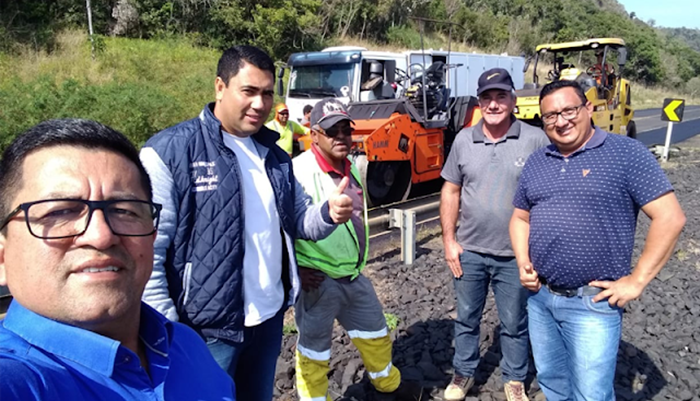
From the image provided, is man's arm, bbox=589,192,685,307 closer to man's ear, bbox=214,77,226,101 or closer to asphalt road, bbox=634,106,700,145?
man's ear, bbox=214,77,226,101

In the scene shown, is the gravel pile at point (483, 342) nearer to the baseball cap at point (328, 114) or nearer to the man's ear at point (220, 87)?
the baseball cap at point (328, 114)

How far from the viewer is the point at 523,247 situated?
9.37ft

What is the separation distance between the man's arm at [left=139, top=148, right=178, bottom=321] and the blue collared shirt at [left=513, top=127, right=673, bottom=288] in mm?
1826

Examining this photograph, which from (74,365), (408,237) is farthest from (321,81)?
(74,365)

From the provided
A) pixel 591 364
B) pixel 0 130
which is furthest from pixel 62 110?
pixel 591 364

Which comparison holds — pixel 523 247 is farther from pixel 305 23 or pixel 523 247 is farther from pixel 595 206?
pixel 305 23

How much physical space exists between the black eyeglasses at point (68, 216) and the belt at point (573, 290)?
2179mm

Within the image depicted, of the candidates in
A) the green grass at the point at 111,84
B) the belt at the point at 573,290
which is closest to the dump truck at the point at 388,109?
the green grass at the point at 111,84

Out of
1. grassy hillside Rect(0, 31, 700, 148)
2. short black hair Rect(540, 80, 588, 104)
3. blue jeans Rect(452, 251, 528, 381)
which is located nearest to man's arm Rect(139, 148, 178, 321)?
short black hair Rect(540, 80, 588, 104)

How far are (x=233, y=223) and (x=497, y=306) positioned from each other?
207cm

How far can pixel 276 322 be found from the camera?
2475 mm

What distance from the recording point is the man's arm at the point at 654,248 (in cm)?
237

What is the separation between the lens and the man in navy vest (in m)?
2.05

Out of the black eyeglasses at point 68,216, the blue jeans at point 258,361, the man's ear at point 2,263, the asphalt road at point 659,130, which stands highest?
the black eyeglasses at point 68,216
